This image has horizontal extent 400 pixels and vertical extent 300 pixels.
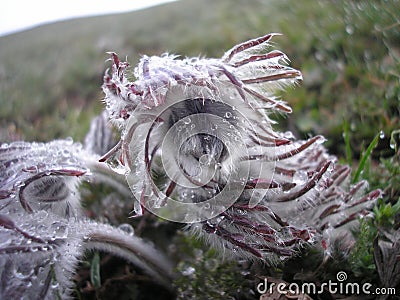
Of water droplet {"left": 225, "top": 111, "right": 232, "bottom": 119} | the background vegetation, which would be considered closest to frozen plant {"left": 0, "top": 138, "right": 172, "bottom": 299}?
the background vegetation

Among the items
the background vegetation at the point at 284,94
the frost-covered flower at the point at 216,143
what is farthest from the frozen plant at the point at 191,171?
the background vegetation at the point at 284,94

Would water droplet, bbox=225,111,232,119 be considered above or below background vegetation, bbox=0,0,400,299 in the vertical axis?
above

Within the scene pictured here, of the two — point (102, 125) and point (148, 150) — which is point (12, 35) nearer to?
point (102, 125)

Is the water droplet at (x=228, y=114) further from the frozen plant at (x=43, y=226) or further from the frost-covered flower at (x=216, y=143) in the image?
the frozen plant at (x=43, y=226)

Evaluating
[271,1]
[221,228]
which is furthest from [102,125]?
[271,1]

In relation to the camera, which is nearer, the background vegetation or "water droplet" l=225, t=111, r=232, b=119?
"water droplet" l=225, t=111, r=232, b=119

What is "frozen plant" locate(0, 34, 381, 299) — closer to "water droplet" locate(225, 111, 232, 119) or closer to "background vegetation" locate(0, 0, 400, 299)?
"water droplet" locate(225, 111, 232, 119)
